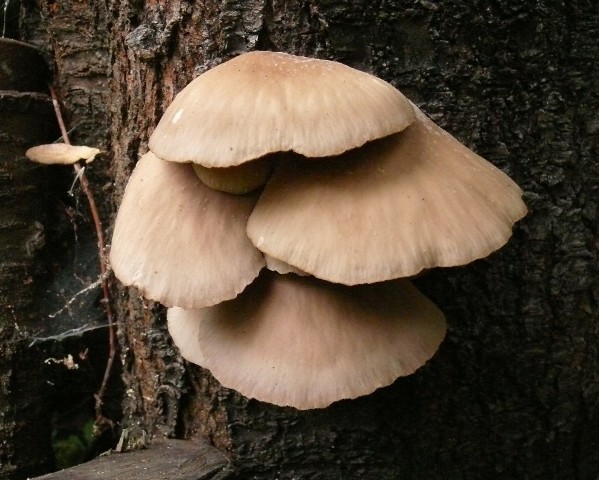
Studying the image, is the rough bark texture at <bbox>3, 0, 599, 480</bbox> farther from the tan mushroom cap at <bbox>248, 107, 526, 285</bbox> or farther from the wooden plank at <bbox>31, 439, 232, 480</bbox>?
the tan mushroom cap at <bbox>248, 107, 526, 285</bbox>

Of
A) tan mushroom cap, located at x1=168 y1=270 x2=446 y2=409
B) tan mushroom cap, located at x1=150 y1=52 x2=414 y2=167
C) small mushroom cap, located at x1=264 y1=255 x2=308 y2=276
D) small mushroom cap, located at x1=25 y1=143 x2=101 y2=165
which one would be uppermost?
tan mushroom cap, located at x1=150 y1=52 x2=414 y2=167

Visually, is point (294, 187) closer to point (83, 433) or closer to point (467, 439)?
point (467, 439)

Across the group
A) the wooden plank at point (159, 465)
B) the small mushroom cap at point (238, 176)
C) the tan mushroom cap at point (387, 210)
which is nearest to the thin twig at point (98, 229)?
the wooden plank at point (159, 465)

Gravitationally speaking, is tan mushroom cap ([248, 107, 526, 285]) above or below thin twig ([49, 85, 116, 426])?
above

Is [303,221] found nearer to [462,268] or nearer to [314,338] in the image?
[314,338]

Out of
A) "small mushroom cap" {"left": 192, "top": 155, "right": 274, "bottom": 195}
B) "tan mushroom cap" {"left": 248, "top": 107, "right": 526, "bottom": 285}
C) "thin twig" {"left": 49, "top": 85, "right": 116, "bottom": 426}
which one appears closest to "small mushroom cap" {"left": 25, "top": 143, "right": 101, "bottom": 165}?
Result: "thin twig" {"left": 49, "top": 85, "right": 116, "bottom": 426}

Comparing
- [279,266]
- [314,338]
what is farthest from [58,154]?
[314,338]

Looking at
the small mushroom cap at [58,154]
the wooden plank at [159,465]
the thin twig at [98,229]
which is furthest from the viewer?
the thin twig at [98,229]

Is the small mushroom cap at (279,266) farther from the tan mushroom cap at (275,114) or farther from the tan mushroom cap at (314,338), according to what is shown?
the tan mushroom cap at (275,114)

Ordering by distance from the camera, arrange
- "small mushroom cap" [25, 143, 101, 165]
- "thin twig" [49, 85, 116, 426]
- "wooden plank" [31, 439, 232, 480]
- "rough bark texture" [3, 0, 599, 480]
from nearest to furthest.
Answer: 1. "rough bark texture" [3, 0, 599, 480]
2. "wooden plank" [31, 439, 232, 480]
3. "small mushroom cap" [25, 143, 101, 165]
4. "thin twig" [49, 85, 116, 426]
